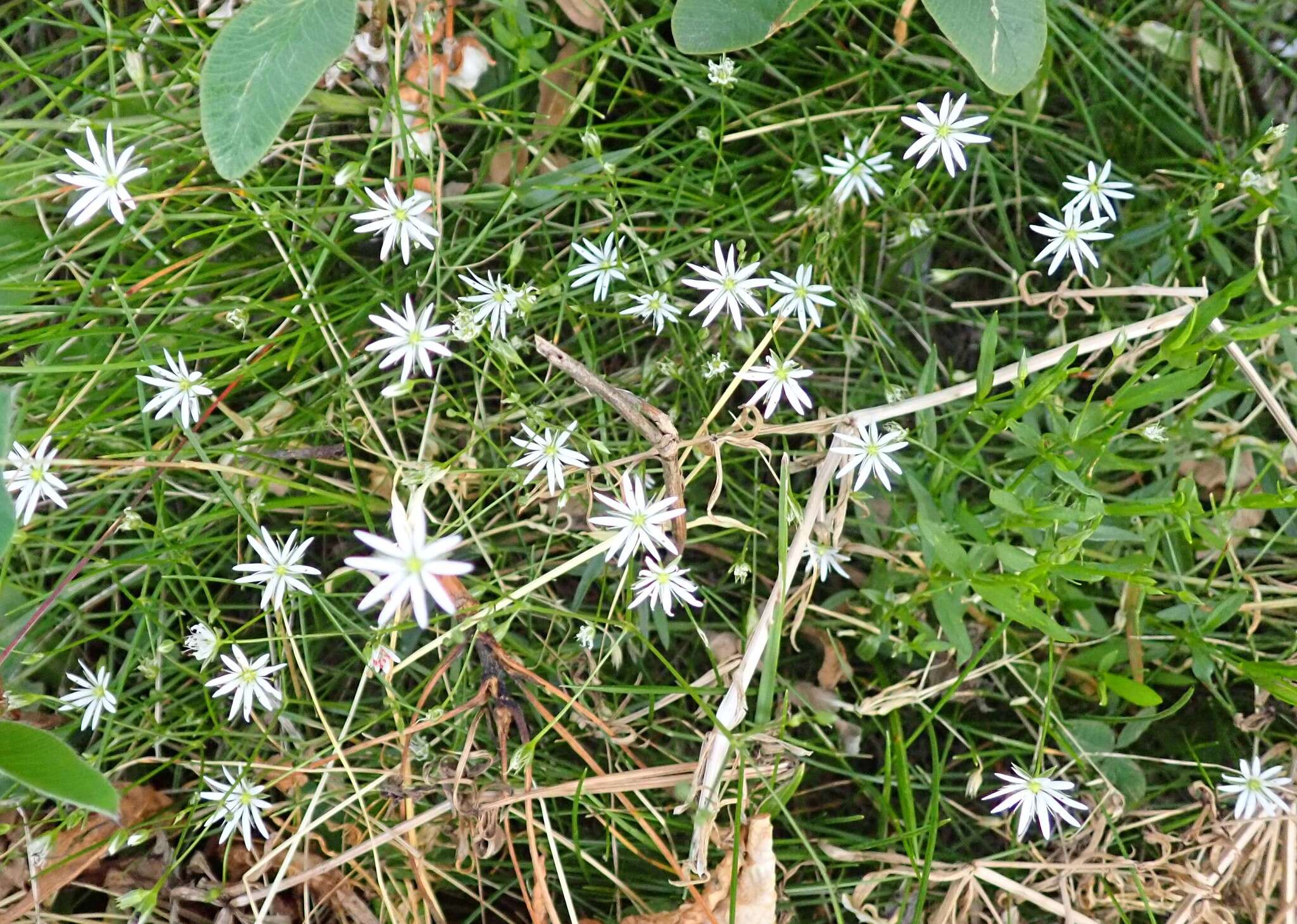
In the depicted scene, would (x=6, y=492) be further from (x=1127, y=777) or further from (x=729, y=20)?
(x=1127, y=777)

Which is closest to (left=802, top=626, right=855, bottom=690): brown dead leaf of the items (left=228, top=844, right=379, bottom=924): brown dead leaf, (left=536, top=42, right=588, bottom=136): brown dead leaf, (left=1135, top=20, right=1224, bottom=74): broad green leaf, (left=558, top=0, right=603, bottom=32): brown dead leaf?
(left=228, top=844, right=379, bottom=924): brown dead leaf

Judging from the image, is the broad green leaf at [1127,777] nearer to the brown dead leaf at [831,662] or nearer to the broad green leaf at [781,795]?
the brown dead leaf at [831,662]

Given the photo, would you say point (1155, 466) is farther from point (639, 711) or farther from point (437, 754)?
point (437, 754)

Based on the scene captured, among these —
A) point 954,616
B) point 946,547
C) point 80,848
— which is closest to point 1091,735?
point 954,616

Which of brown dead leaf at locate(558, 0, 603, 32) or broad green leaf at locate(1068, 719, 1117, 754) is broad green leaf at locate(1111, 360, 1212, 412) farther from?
brown dead leaf at locate(558, 0, 603, 32)

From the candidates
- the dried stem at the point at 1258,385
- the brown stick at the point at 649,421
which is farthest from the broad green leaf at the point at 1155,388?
the brown stick at the point at 649,421
